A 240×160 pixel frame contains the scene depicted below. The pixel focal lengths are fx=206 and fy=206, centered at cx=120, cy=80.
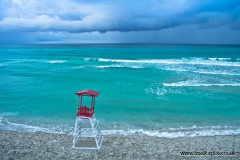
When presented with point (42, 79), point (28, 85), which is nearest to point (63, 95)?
point (28, 85)

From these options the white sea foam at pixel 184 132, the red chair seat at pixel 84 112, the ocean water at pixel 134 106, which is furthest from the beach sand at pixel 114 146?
the red chair seat at pixel 84 112

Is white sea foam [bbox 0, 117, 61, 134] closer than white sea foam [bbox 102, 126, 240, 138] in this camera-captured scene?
No

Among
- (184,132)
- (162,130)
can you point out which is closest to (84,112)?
(162,130)

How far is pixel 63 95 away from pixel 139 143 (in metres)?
10.4

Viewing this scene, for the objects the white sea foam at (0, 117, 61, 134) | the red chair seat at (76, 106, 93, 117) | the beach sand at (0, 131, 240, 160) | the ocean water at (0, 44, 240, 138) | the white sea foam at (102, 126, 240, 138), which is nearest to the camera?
the beach sand at (0, 131, 240, 160)

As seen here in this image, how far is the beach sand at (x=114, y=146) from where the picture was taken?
8.05 meters

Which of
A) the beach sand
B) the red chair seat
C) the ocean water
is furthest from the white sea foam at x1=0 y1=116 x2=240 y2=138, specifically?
the red chair seat

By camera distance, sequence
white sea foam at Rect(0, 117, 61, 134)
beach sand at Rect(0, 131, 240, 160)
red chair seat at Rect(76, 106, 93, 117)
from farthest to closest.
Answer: white sea foam at Rect(0, 117, 61, 134) → red chair seat at Rect(76, 106, 93, 117) → beach sand at Rect(0, 131, 240, 160)

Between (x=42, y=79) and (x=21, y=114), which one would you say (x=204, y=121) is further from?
(x=42, y=79)

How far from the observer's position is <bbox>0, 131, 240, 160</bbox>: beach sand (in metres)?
8.05

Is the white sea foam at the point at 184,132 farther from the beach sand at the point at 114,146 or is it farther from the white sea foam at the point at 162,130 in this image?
the beach sand at the point at 114,146

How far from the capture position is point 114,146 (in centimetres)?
891

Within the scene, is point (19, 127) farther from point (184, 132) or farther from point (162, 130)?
point (184, 132)

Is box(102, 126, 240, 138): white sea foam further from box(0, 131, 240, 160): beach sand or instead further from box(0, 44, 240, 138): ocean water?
box(0, 131, 240, 160): beach sand
